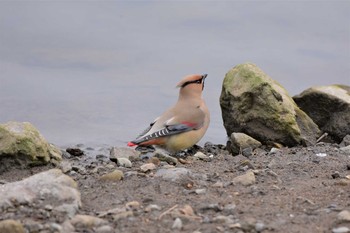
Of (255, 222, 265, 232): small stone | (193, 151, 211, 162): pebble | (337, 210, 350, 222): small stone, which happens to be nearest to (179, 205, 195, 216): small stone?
(255, 222, 265, 232): small stone

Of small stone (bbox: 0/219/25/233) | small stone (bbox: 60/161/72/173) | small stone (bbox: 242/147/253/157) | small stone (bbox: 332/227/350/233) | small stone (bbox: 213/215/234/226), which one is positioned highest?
small stone (bbox: 0/219/25/233)

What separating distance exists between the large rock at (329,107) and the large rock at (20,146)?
9.70 feet

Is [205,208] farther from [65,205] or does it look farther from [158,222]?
[65,205]

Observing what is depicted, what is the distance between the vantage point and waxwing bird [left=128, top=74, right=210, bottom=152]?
780 cm

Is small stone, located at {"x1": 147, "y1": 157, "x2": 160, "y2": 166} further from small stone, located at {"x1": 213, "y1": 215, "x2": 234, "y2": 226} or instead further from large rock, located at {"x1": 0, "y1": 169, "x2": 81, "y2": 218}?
small stone, located at {"x1": 213, "y1": 215, "x2": 234, "y2": 226}

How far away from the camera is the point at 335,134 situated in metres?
8.52

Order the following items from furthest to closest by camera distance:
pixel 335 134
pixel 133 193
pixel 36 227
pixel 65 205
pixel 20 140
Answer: pixel 335 134, pixel 20 140, pixel 133 193, pixel 65 205, pixel 36 227

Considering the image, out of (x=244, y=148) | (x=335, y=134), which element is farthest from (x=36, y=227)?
(x=335, y=134)

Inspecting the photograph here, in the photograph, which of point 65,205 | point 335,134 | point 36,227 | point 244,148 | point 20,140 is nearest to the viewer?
point 36,227

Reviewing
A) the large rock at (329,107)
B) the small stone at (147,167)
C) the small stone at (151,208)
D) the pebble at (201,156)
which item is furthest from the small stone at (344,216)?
the large rock at (329,107)

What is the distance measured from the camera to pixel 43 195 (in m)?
4.98

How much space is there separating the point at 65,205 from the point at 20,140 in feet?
6.48

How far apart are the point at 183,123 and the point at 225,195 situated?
2.50 metres

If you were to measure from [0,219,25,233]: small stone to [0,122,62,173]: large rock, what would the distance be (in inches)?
91.5
